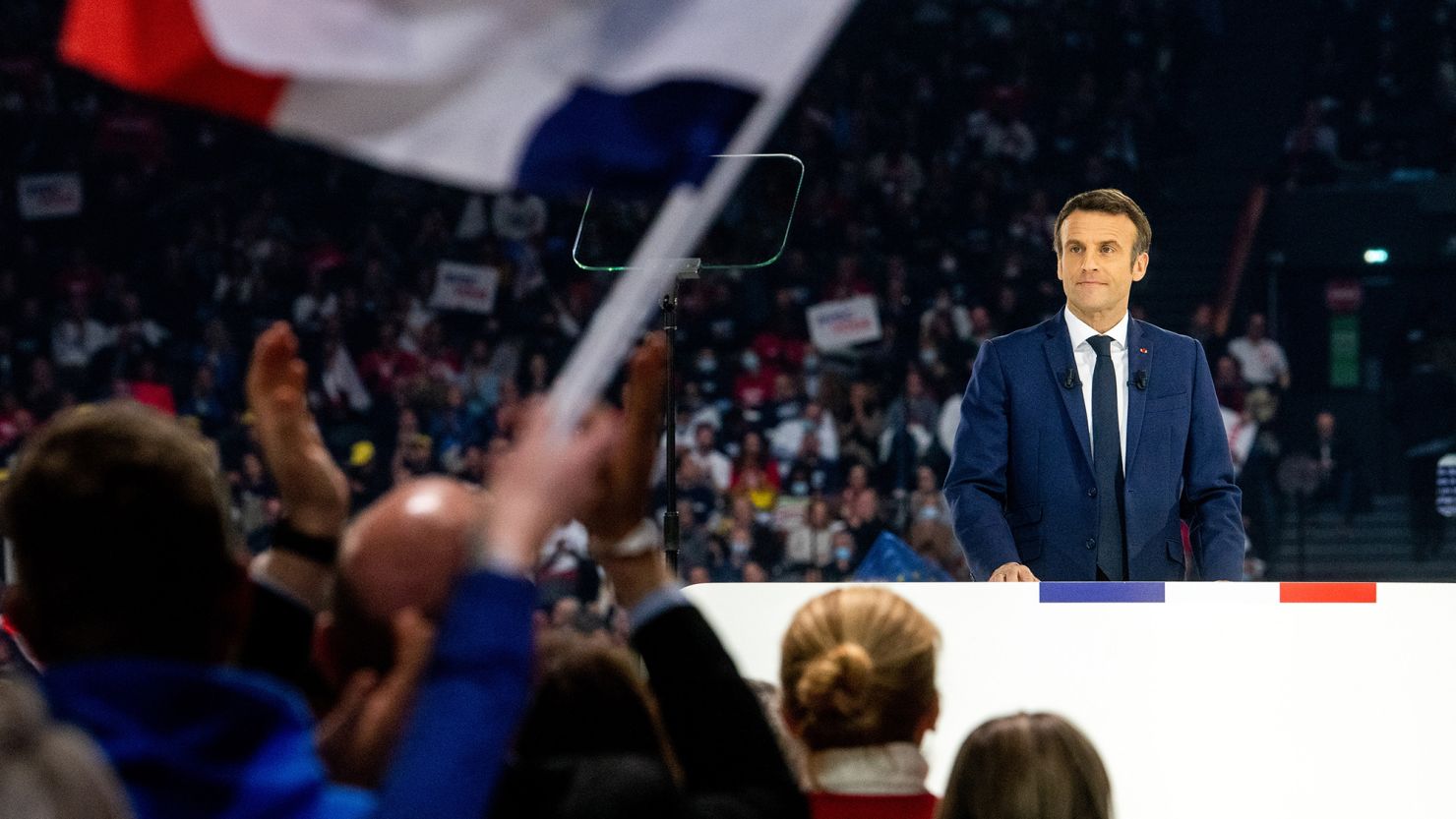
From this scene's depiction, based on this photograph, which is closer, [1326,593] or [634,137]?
[634,137]

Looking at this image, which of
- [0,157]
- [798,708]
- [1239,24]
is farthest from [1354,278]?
[798,708]

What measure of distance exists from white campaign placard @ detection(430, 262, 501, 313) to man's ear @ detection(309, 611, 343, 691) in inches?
512

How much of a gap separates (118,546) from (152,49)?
0.50 metres

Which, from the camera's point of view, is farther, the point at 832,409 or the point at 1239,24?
the point at 1239,24

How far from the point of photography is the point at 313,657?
1646 millimetres

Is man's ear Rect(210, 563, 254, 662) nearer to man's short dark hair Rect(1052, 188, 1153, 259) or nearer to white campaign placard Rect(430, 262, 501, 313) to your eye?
man's short dark hair Rect(1052, 188, 1153, 259)

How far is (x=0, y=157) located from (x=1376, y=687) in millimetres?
14852

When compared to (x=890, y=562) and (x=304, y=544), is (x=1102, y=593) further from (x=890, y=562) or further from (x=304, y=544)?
(x=304, y=544)

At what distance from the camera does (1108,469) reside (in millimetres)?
4008

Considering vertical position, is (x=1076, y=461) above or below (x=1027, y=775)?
above

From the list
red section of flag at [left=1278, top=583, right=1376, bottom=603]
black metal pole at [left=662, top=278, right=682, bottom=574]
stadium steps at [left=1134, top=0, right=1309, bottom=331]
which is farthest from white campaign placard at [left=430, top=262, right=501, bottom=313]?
red section of flag at [left=1278, top=583, right=1376, bottom=603]

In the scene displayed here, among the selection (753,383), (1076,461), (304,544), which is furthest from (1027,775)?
(753,383)

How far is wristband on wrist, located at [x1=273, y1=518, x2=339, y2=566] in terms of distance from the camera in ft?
5.54

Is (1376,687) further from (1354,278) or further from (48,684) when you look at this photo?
(1354,278)
